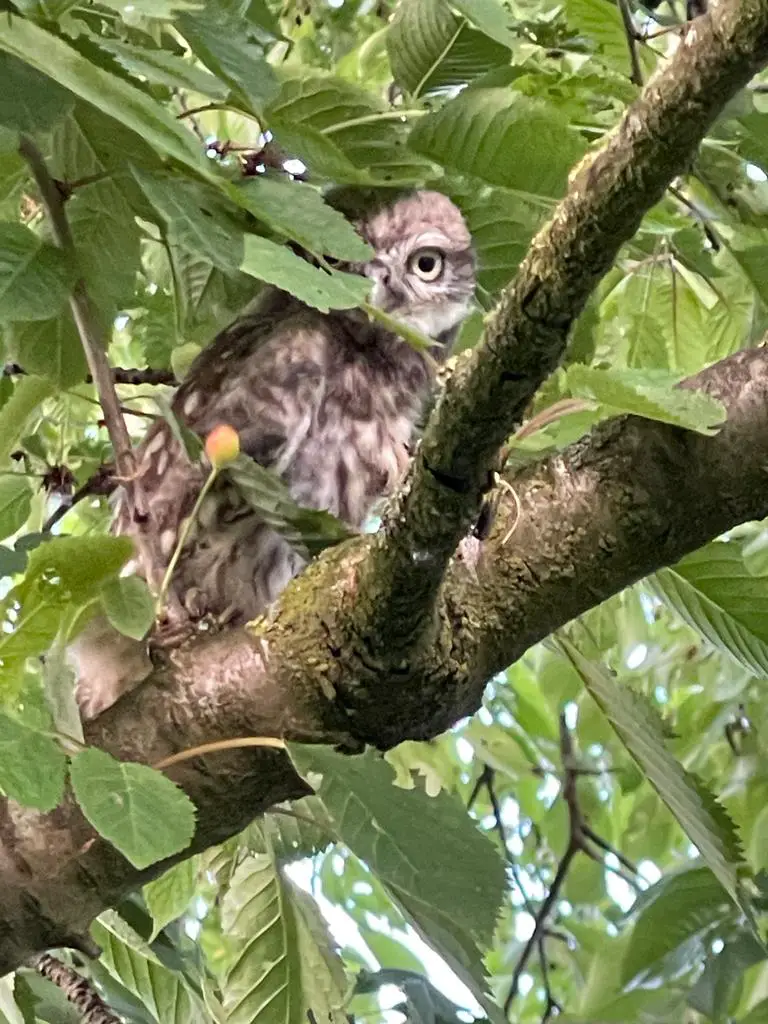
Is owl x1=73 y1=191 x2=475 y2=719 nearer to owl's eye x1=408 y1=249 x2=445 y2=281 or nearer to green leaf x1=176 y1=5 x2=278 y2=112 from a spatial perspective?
owl's eye x1=408 y1=249 x2=445 y2=281

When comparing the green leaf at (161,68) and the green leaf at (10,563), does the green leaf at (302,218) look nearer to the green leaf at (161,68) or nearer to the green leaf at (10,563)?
the green leaf at (161,68)

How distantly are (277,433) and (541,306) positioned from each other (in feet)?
1.28

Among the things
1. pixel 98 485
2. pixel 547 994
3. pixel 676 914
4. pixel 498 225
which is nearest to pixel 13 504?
pixel 98 485

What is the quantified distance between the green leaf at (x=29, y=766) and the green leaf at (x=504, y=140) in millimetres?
298

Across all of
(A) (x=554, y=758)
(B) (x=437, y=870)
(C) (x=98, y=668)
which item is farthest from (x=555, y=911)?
(B) (x=437, y=870)

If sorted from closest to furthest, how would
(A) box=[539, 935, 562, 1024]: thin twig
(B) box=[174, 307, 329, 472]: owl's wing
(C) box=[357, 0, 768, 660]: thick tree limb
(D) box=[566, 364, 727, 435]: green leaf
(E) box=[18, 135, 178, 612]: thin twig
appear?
(C) box=[357, 0, 768, 660]: thick tree limb < (D) box=[566, 364, 727, 435]: green leaf < (E) box=[18, 135, 178, 612]: thin twig < (B) box=[174, 307, 329, 472]: owl's wing < (A) box=[539, 935, 562, 1024]: thin twig

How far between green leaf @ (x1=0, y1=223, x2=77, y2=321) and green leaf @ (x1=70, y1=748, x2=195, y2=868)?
6.2 inches

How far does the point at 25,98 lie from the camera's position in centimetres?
40

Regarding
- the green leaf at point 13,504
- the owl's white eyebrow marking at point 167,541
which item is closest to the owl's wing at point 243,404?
the owl's white eyebrow marking at point 167,541

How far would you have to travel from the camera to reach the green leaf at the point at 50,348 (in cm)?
59

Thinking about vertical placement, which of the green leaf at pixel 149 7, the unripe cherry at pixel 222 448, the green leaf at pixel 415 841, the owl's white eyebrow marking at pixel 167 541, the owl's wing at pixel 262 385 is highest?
the green leaf at pixel 149 7

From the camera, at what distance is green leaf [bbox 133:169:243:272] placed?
419 millimetres

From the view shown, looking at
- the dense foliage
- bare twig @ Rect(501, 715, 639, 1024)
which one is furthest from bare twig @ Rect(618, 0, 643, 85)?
bare twig @ Rect(501, 715, 639, 1024)

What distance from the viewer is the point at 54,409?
0.76 m
